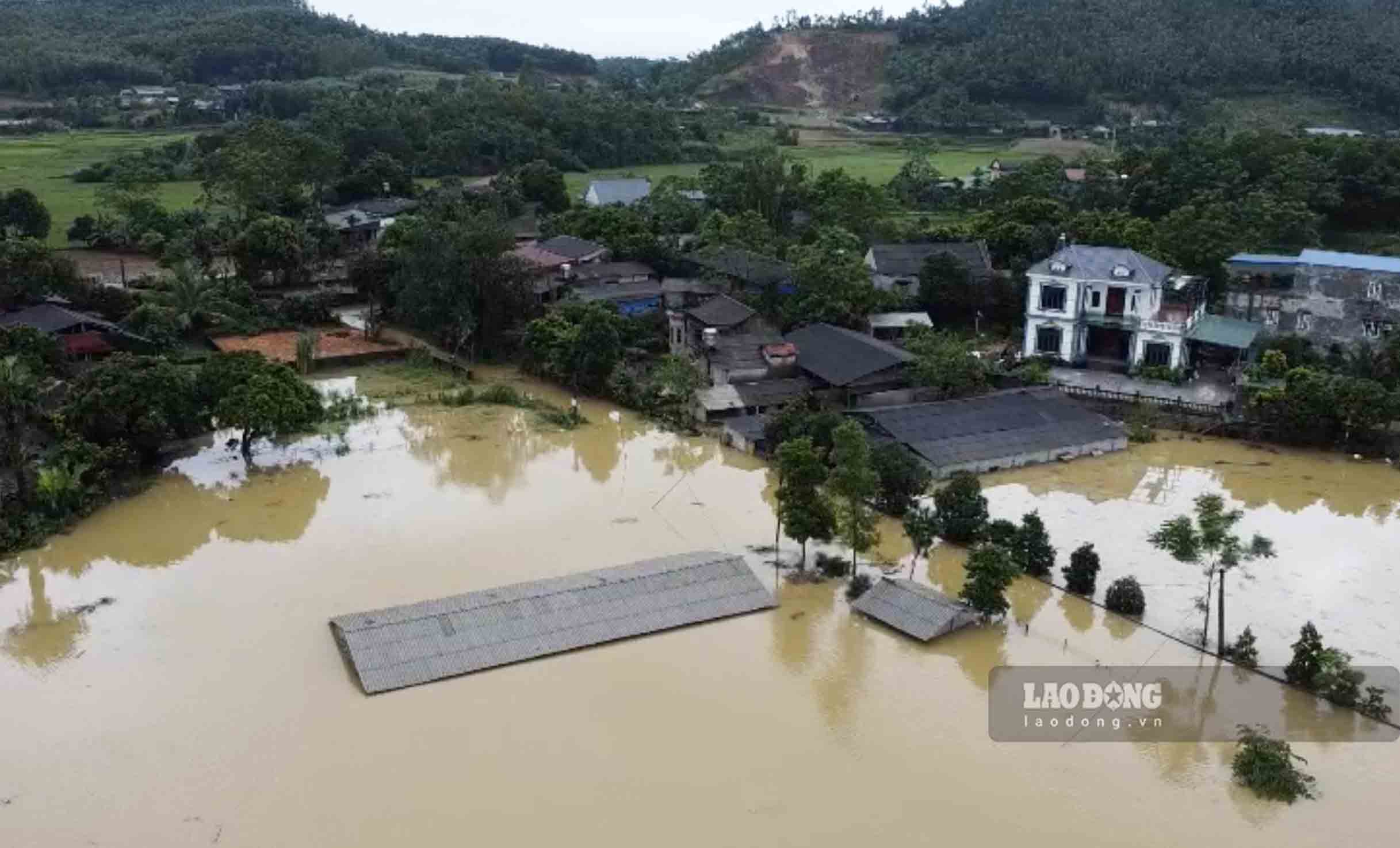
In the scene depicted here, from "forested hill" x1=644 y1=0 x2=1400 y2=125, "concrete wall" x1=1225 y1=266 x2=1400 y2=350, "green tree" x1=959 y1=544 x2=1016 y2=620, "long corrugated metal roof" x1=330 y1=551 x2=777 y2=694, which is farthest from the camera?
"forested hill" x1=644 y1=0 x2=1400 y2=125

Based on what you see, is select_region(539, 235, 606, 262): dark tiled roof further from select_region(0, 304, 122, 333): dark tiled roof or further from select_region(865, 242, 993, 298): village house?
select_region(0, 304, 122, 333): dark tiled roof

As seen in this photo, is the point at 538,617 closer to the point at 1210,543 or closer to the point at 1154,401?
the point at 1210,543

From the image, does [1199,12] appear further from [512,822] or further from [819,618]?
[512,822]

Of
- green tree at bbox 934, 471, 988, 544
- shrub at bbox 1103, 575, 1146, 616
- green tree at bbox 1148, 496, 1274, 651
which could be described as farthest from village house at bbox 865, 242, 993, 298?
green tree at bbox 1148, 496, 1274, 651

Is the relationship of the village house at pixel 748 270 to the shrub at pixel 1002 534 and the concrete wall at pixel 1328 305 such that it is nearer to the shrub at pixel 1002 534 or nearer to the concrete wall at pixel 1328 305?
the concrete wall at pixel 1328 305

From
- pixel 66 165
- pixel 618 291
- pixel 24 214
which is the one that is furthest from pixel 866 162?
pixel 24 214

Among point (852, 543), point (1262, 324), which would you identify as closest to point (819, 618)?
point (852, 543)
